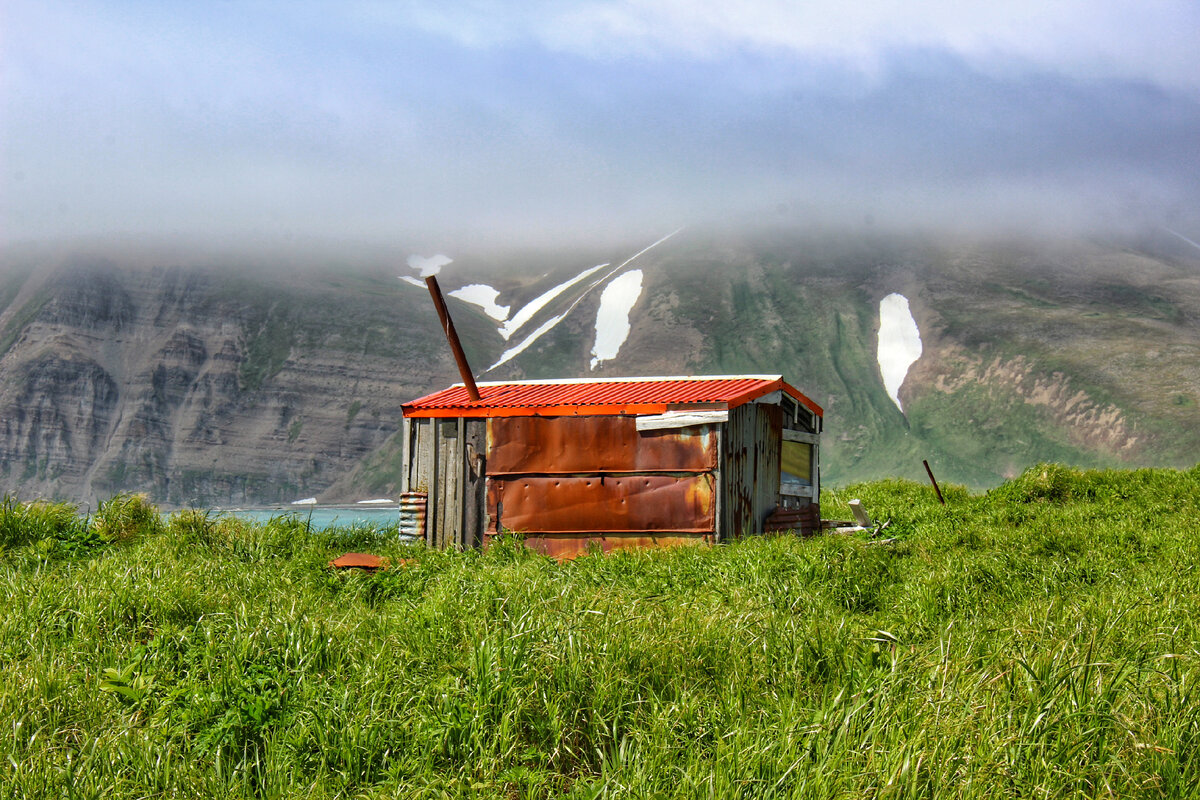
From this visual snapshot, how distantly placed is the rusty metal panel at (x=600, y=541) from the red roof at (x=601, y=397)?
5.90 ft

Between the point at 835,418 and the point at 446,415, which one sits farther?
the point at 835,418

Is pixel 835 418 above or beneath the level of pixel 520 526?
beneath

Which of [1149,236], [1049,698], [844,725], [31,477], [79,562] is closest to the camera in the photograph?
[844,725]

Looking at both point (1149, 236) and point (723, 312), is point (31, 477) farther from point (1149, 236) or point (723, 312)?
point (1149, 236)

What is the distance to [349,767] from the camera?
429cm

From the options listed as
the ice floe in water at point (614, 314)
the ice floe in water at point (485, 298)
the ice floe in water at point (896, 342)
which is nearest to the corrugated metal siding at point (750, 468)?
the ice floe in water at point (614, 314)

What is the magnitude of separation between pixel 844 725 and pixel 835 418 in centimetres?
10449

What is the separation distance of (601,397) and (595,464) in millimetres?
1077

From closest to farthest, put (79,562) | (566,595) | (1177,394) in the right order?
(566,595)
(79,562)
(1177,394)

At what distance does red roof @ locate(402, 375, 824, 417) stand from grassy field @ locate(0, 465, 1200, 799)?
5.12 meters

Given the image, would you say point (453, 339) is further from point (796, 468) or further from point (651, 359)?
point (651, 359)

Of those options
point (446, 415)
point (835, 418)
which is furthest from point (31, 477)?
point (446, 415)

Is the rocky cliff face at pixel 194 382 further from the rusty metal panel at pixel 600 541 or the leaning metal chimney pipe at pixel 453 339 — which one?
the rusty metal panel at pixel 600 541

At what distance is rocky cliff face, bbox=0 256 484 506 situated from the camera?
342ft
